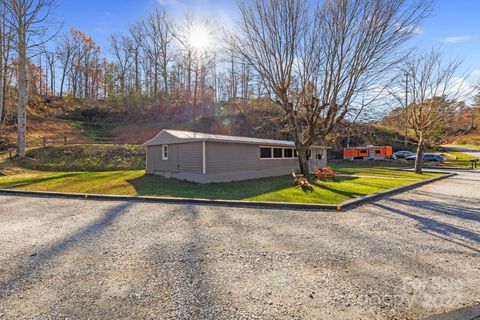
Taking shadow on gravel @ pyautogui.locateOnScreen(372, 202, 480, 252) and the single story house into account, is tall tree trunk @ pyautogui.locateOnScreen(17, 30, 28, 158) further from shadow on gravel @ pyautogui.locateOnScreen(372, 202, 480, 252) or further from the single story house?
shadow on gravel @ pyautogui.locateOnScreen(372, 202, 480, 252)

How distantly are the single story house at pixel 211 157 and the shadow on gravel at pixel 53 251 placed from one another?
648cm

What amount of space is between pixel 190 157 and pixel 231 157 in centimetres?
218

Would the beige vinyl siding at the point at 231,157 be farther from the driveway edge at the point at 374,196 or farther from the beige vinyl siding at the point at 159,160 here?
the driveway edge at the point at 374,196

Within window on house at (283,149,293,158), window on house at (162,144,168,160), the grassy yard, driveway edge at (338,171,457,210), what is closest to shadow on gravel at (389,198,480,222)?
driveway edge at (338,171,457,210)

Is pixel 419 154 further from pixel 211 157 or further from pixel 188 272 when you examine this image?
pixel 188 272

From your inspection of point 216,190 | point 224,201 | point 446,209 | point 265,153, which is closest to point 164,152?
point 216,190

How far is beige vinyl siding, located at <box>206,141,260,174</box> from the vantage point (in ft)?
41.5

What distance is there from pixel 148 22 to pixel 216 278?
38.9 m

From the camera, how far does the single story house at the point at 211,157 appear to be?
12.6m

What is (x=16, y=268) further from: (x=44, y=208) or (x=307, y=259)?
(x=44, y=208)

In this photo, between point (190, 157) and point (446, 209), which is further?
point (190, 157)

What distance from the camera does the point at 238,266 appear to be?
11.0 ft

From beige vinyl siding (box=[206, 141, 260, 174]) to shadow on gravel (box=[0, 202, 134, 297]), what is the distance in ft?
21.8

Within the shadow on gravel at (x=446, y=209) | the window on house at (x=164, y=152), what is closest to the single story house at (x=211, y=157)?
the window on house at (x=164, y=152)
